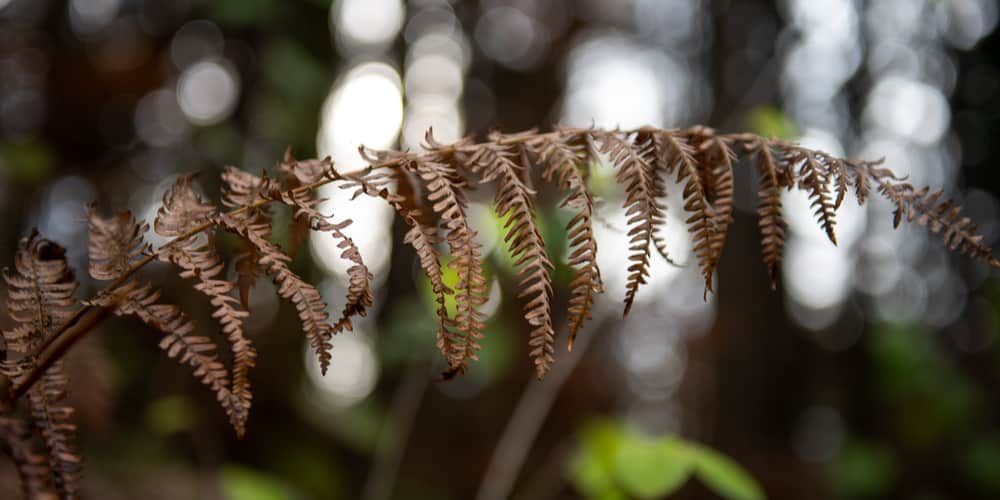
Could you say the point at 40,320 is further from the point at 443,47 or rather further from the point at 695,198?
the point at 443,47

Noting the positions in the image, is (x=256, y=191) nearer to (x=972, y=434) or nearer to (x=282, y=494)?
(x=282, y=494)

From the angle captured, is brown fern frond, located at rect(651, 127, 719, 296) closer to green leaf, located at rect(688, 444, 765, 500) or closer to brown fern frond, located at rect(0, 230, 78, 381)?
green leaf, located at rect(688, 444, 765, 500)

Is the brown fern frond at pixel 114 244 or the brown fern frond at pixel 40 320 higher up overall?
the brown fern frond at pixel 114 244

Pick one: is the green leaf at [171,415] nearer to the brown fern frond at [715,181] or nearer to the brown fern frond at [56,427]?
the brown fern frond at [56,427]

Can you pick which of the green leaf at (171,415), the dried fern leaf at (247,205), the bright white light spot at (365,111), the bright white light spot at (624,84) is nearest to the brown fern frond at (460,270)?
the dried fern leaf at (247,205)

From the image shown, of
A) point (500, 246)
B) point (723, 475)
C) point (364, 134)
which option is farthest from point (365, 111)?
point (723, 475)

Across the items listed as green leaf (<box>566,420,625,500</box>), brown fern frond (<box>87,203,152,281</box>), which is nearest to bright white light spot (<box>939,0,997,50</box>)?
green leaf (<box>566,420,625,500</box>)

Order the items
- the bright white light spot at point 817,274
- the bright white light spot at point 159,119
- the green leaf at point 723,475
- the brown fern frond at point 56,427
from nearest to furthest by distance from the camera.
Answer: the brown fern frond at point 56,427, the green leaf at point 723,475, the bright white light spot at point 159,119, the bright white light spot at point 817,274
